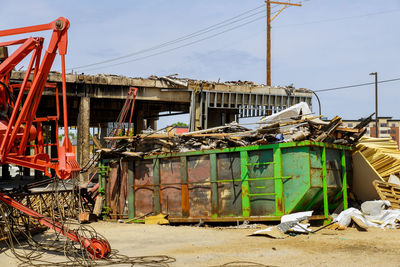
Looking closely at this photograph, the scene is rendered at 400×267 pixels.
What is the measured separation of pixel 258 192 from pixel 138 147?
511 cm

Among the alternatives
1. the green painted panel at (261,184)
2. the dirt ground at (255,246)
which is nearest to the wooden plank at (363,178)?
the dirt ground at (255,246)

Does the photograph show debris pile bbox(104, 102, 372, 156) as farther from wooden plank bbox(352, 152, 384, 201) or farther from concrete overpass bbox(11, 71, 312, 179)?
concrete overpass bbox(11, 71, 312, 179)

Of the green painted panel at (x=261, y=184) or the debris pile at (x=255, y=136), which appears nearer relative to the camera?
the green painted panel at (x=261, y=184)

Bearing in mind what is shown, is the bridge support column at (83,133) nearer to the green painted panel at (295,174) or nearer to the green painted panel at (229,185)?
the green painted panel at (229,185)

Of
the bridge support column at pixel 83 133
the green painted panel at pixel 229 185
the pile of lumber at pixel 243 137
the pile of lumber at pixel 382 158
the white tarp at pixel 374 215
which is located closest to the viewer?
the white tarp at pixel 374 215

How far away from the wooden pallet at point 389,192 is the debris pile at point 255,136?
161cm

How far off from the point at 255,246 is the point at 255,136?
439 centimetres

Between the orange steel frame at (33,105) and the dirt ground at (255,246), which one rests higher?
the orange steel frame at (33,105)

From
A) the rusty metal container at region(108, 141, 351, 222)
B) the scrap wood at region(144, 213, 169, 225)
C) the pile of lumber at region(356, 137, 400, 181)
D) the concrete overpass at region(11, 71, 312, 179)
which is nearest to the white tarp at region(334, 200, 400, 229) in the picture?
the rusty metal container at region(108, 141, 351, 222)

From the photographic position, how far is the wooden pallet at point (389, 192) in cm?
1434

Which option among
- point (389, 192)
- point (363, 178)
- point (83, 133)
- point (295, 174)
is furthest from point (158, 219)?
point (83, 133)

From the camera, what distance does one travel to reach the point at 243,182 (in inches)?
544

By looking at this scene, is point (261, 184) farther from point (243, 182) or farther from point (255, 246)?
point (255, 246)

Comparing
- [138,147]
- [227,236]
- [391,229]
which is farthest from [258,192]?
[138,147]
